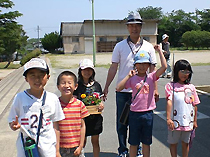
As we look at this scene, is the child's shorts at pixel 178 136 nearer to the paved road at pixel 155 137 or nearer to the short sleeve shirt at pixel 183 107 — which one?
the short sleeve shirt at pixel 183 107

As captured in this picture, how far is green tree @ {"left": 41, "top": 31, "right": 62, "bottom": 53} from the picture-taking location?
51000mm

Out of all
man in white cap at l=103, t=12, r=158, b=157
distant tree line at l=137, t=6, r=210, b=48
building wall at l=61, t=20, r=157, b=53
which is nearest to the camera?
man in white cap at l=103, t=12, r=158, b=157

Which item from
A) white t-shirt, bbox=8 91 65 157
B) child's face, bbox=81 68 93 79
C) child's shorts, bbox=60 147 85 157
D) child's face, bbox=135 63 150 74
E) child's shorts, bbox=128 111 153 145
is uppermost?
child's face, bbox=135 63 150 74

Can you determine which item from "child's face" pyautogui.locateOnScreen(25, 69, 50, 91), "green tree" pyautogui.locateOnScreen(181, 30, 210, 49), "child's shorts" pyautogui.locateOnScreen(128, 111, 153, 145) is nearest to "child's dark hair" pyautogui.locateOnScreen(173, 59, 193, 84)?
"child's shorts" pyautogui.locateOnScreen(128, 111, 153, 145)

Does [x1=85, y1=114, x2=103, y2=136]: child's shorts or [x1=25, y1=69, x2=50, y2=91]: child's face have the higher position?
[x1=25, y1=69, x2=50, y2=91]: child's face

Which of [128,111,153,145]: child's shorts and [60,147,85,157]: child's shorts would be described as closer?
[60,147,85,157]: child's shorts

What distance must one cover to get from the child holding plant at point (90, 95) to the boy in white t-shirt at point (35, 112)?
71 cm

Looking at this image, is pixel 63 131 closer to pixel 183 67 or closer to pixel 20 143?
pixel 20 143

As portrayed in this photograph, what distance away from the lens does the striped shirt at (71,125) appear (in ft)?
Answer: 8.61

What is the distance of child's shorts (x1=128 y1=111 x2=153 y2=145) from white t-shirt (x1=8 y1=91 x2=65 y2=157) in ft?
3.63

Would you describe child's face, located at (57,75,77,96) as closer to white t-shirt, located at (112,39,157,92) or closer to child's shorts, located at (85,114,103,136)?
child's shorts, located at (85,114,103,136)

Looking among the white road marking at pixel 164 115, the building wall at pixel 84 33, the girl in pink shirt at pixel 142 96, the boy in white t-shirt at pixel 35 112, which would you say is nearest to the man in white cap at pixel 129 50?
the girl in pink shirt at pixel 142 96

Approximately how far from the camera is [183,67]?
309 cm

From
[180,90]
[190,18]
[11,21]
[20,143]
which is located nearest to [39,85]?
[20,143]
